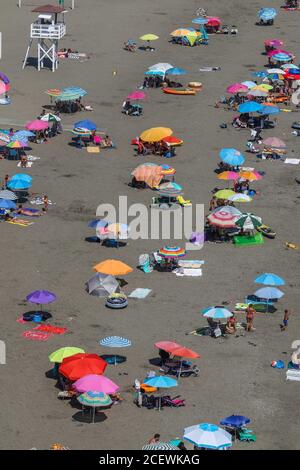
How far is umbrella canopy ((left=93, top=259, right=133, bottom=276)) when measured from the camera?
2164 inches

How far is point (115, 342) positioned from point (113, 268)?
257 inches

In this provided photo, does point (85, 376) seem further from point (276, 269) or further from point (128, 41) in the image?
point (128, 41)

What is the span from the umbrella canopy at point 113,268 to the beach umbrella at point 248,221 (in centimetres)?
720

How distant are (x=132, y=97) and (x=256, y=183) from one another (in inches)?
501

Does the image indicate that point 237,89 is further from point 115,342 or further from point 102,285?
point 115,342

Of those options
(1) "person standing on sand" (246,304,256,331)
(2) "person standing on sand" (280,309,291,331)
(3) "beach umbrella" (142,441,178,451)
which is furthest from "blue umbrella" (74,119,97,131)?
(3) "beach umbrella" (142,441,178,451)

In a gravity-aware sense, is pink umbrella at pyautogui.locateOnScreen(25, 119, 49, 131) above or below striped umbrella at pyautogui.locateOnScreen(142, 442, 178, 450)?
above

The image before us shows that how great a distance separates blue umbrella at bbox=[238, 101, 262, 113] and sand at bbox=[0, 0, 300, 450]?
1.27 m

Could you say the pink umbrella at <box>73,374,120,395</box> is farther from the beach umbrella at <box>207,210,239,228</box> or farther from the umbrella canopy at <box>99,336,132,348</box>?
the beach umbrella at <box>207,210,239,228</box>

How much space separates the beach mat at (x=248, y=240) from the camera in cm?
6106

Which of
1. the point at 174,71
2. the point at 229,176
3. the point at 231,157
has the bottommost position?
the point at 229,176

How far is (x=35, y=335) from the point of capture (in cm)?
5031

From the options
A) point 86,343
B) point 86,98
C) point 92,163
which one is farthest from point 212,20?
point 86,343

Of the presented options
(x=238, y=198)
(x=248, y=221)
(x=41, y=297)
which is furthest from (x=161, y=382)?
(x=238, y=198)
